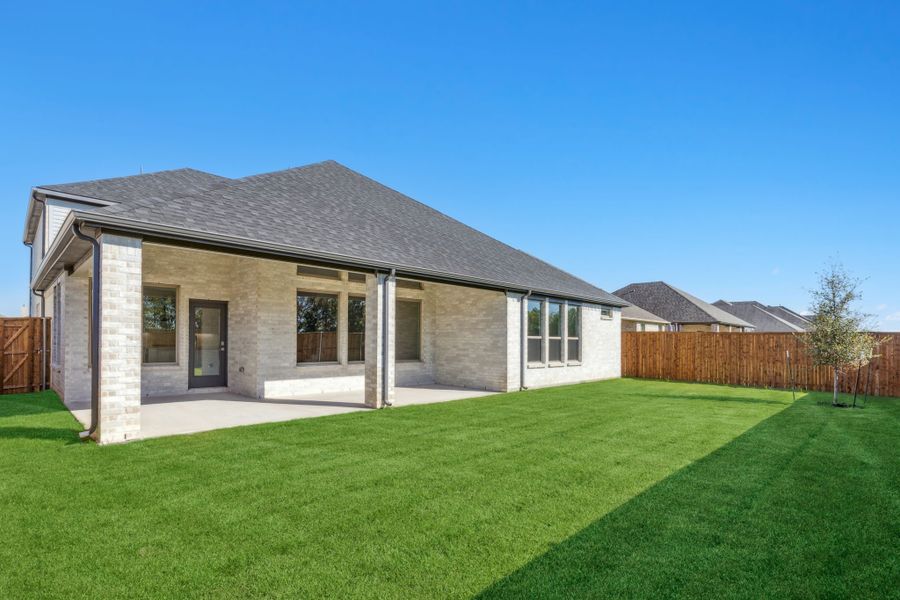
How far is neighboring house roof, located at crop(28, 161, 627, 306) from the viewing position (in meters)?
7.89

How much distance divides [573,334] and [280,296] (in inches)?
398

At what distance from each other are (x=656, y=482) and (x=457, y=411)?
17.6ft

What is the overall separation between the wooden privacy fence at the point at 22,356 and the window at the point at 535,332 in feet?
46.6

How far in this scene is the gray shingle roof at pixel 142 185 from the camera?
13.4 meters

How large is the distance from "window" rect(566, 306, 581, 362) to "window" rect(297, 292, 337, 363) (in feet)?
26.7

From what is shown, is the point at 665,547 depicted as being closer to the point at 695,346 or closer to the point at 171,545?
the point at 171,545

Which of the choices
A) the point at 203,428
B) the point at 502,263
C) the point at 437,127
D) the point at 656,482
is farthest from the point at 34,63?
the point at 656,482

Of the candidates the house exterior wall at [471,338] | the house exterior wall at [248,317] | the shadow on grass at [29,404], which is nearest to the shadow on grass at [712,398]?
the house exterior wall at [471,338]

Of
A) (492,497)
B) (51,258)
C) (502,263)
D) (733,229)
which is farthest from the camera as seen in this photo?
(733,229)

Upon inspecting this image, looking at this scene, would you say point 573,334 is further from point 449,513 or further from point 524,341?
point 449,513

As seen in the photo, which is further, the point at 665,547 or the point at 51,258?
the point at 51,258

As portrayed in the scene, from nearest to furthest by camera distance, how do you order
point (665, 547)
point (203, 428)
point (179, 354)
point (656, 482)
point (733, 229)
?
1. point (665, 547)
2. point (656, 482)
3. point (203, 428)
4. point (179, 354)
5. point (733, 229)

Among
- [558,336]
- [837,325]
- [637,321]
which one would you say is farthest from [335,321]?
[637,321]

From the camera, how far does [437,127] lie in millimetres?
18656
